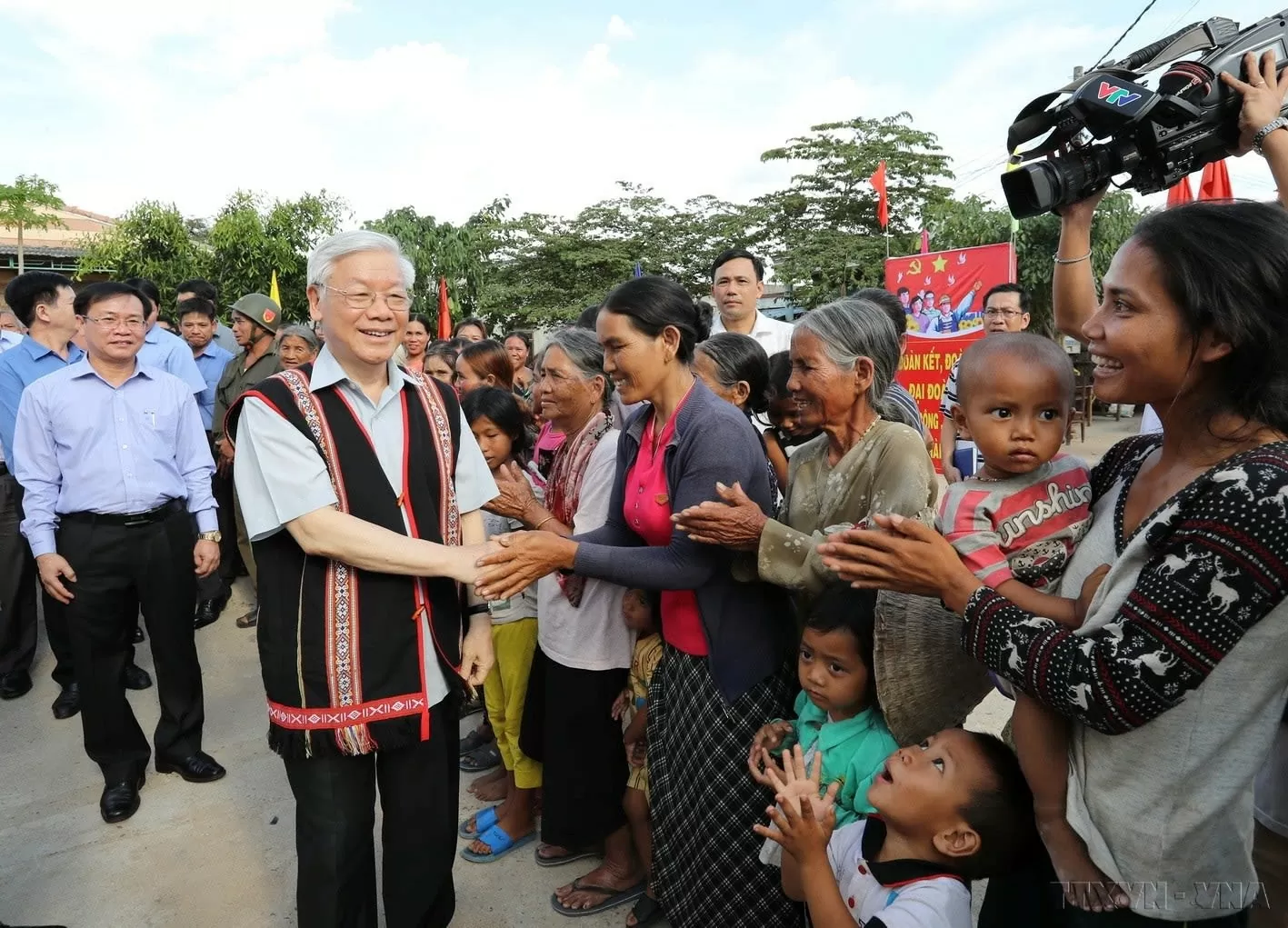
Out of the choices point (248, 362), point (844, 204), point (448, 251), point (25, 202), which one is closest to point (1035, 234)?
point (844, 204)

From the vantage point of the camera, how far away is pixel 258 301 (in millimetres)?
5395

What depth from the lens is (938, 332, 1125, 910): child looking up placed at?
1332 mm

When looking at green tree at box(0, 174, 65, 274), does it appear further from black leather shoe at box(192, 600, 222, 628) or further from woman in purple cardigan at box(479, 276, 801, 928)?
woman in purple cardigan at box(479, 276, 801, 928)

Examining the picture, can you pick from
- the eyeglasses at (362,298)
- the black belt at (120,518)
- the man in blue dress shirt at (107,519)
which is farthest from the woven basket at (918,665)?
the black belt at (120,518)

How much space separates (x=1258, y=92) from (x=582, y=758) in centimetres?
245

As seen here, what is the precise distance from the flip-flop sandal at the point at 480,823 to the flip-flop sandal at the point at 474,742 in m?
0.57

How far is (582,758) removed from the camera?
8.34 feet

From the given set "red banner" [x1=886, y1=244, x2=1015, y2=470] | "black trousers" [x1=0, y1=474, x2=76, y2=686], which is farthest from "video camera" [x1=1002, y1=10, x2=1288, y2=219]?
"red banner" [x1=886, y1=244, x2=1015, y2=470]

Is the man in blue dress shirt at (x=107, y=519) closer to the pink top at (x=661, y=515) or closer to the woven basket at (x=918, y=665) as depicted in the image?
the pink top at (x=661, y=515)

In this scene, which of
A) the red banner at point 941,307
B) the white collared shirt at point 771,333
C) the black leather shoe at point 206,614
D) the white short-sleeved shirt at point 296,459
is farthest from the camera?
the red banner at point 941,307

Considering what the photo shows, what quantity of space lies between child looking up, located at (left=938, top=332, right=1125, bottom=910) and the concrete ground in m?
1.75

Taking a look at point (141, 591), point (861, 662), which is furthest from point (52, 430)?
point (861, 662)

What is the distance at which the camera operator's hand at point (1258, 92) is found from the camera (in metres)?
1.69

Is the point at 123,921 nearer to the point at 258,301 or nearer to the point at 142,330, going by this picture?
the point at 142,330
